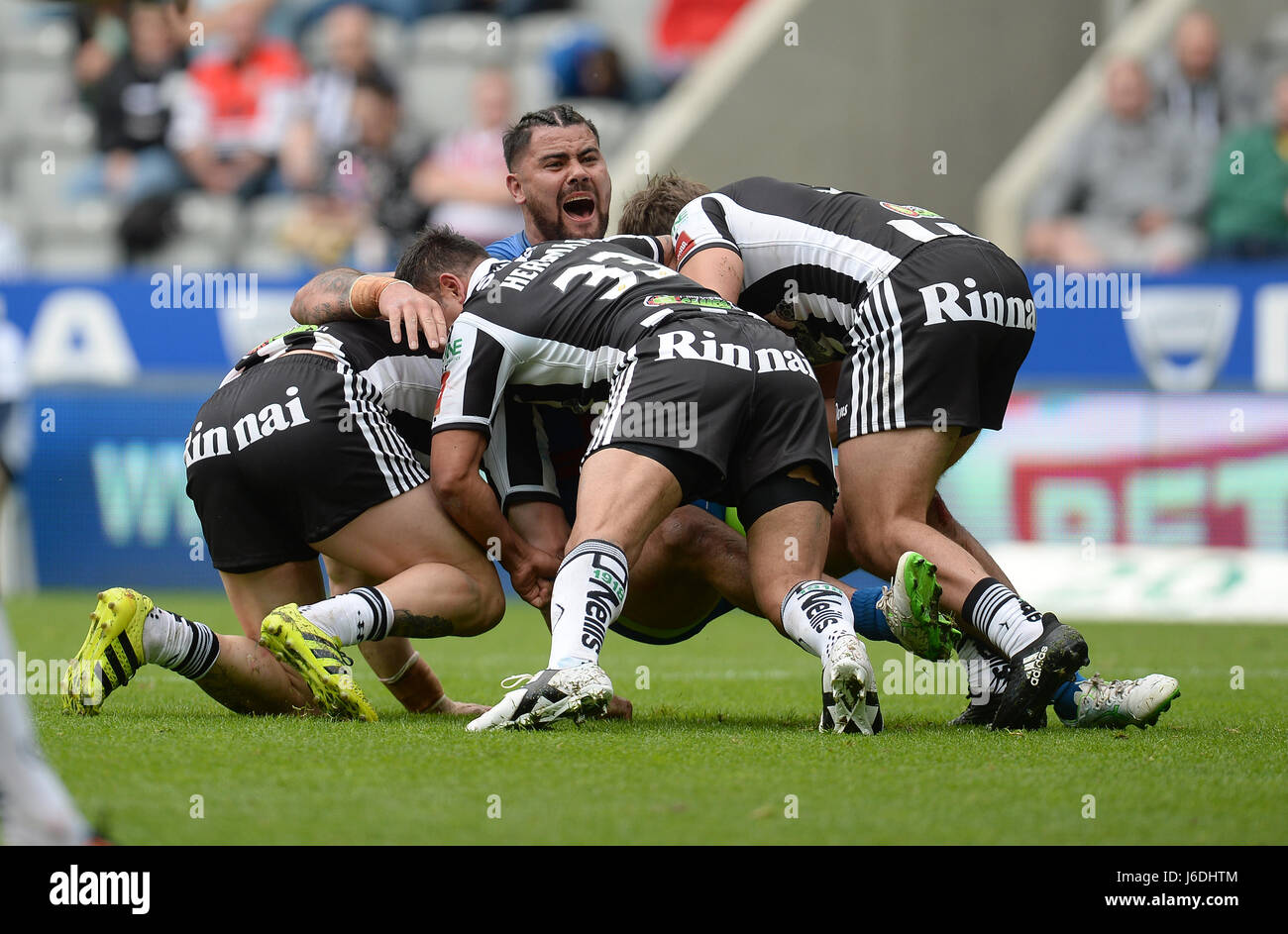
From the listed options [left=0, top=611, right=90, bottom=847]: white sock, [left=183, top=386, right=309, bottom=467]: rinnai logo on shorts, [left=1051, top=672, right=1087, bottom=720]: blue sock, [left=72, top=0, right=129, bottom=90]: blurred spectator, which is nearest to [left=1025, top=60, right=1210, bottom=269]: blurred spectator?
[left=1051, top=672, right=1087, bottom=720]: blue sock

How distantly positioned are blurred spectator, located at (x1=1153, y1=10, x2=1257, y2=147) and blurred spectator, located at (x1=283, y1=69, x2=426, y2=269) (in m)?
5.78

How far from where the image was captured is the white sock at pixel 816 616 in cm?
400

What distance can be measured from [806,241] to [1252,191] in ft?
24.8

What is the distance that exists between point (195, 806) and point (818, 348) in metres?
2.76

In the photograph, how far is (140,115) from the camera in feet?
43.2

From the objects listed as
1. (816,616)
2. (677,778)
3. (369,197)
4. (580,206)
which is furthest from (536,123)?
(369,197)

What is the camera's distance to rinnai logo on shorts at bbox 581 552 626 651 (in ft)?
13.0

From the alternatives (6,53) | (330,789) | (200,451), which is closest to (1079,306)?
(200,451)

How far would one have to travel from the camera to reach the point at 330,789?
3141mm

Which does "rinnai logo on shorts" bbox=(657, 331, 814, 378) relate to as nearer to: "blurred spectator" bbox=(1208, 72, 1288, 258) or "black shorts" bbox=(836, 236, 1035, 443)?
"black shorts" bbox=(836, 236, 1035, 443)

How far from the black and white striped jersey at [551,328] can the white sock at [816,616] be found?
2.69 feet

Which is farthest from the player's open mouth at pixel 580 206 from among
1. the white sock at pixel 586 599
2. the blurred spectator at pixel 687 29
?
the blurred spectator at pixel 687 29
